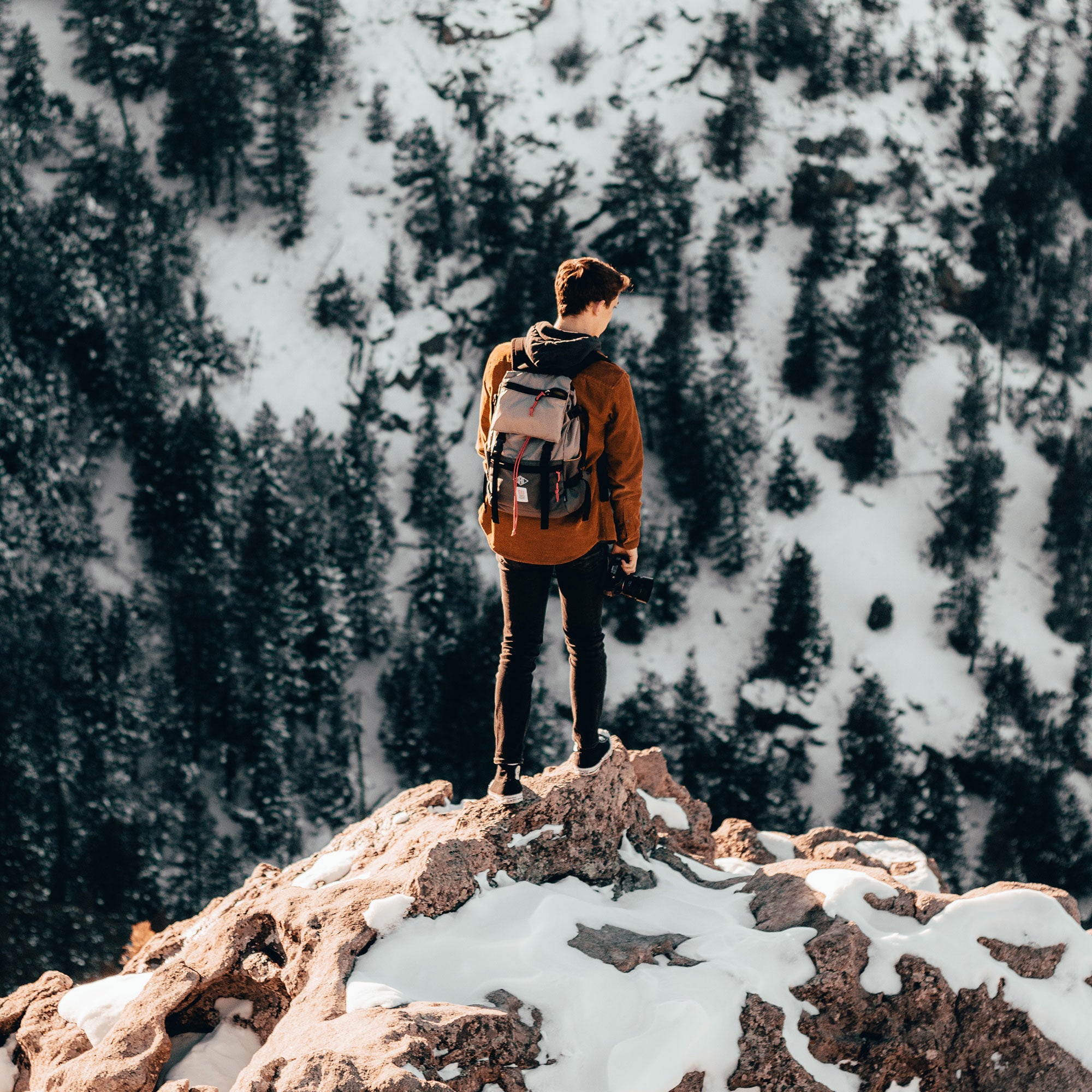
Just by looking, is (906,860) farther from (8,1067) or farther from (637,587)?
(8,1067)

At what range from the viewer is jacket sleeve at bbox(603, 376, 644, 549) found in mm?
6422

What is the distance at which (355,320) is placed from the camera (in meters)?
70.7

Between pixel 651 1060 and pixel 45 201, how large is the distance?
81657 millimetres

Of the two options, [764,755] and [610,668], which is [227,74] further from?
[764,755]

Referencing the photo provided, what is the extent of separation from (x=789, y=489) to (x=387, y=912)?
6156cm

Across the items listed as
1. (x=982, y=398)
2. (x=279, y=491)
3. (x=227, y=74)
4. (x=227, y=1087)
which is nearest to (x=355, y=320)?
(x=279, y=491)

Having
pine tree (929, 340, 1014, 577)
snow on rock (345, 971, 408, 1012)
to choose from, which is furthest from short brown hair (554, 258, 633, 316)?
pine tree (929, 340, 1014, 577)

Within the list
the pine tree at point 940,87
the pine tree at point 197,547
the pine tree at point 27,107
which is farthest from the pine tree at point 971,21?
the pine tree at point 27,107

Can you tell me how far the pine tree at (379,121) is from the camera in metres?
A: 79.2

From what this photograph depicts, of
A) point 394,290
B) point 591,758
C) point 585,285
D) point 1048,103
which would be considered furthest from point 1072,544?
point 585,285

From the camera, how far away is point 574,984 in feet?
20.1

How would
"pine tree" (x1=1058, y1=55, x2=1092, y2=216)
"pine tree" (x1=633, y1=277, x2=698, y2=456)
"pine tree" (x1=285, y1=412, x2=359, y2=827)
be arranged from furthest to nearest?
"pine tree" (x1=1058, y1=55, x2=1092, y2=216), "pine tree" (x1=633, y1=277, x2=698, y2=456), "pine tree" (x1=285, y1=412, x2=359, y2=827)

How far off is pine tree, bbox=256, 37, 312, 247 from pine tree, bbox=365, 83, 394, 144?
567 cm

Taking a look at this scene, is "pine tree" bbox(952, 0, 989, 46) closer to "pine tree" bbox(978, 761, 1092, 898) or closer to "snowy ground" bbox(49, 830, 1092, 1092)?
"pine tree" bbox(978, 761, 1092, 898)
